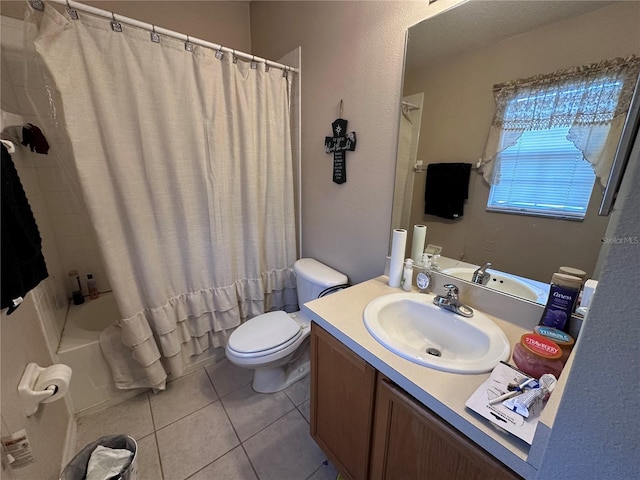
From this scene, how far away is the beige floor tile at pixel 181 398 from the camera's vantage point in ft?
4.75

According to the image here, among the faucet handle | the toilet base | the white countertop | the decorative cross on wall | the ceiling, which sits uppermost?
the ceiling

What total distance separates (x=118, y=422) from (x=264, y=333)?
93 centimetres

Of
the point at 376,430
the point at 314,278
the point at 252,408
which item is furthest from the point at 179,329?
the point at 376,430

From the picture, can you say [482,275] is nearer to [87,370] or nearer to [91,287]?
[87,370]

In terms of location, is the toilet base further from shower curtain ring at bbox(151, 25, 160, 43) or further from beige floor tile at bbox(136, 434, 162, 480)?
shower curtain ring at bbox(151, 25, 160, 43)

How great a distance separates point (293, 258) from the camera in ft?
6.34

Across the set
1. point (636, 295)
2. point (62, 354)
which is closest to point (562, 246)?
point (636, 295)

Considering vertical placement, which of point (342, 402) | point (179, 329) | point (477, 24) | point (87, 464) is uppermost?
point (477, 24)

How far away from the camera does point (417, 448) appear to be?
71 centimetres

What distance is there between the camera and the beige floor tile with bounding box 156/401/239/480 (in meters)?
1.20

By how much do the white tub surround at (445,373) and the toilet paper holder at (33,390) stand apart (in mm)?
980

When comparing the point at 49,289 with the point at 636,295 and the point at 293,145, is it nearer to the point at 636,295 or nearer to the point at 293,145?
the point at 293,145

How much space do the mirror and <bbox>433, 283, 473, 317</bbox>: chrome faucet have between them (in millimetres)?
178

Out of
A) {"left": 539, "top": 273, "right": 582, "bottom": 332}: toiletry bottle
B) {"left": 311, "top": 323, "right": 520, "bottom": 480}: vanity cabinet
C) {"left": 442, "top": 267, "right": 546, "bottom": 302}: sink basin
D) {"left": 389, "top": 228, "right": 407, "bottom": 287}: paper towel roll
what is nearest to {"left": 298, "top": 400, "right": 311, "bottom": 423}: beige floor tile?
{"left": 311, "top": 323, "right": 520, "bottom": 480}: vanity cabinet
